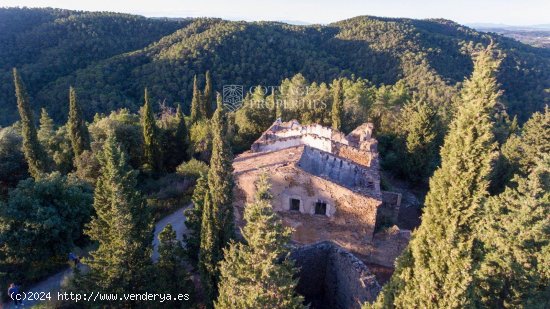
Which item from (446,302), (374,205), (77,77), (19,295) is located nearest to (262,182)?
(446,302)

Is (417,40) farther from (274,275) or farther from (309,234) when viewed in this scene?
(274,275)

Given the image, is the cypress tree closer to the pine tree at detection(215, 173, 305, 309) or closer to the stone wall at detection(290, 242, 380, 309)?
the stone wall at detection(290, 242, 380, 309)

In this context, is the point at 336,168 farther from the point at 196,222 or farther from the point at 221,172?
the point at 221,172

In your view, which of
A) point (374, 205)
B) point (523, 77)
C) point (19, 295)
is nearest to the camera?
point (19, 295)

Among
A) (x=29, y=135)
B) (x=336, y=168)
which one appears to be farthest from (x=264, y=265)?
(x=29, y=135)

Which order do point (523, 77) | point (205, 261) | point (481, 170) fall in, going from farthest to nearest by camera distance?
point (523, 77) → point (205, 261) → point (481, 170)

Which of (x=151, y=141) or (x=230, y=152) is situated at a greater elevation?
(x=230, y=152)
